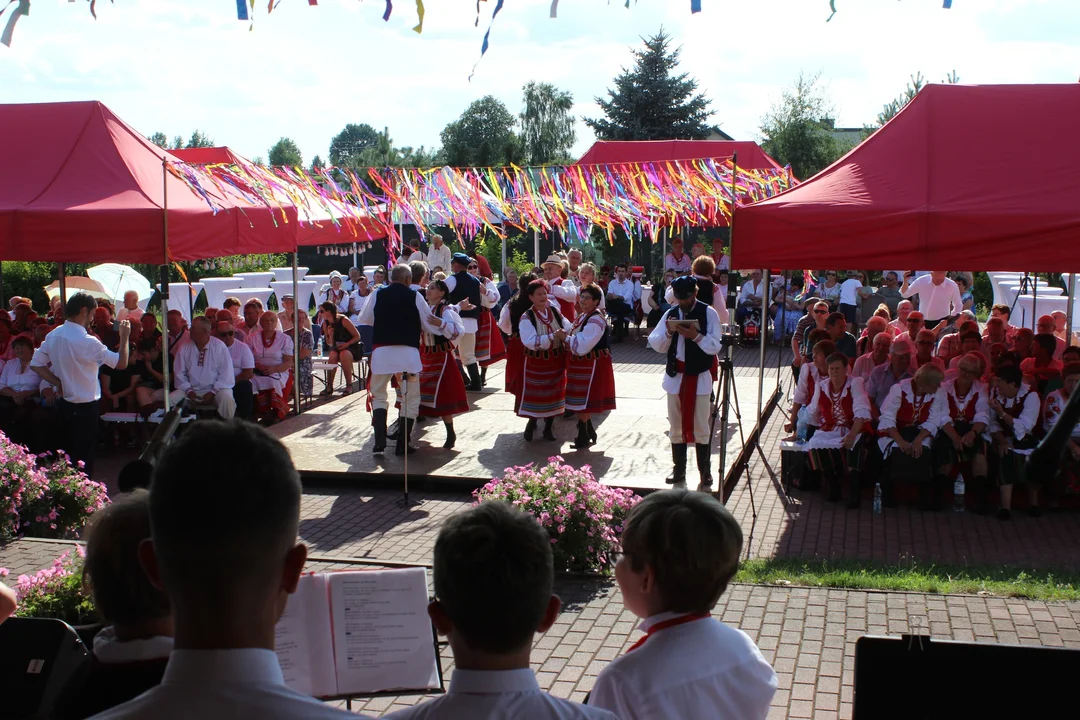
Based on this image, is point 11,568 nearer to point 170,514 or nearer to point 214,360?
point 214,360

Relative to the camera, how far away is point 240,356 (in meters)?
11.2

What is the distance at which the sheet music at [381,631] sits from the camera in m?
3.52

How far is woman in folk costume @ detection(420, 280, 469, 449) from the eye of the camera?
10688 mm

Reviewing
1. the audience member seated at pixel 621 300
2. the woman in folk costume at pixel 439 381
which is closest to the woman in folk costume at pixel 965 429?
the woman in folk costume at pixel 439 381

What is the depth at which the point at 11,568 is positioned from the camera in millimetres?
6914

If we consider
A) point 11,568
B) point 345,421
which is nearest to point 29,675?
point 11,568

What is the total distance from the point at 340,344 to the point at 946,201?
28.5 feet

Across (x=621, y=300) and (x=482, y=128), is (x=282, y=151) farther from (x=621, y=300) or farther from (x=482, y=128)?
(x=621, y=300)

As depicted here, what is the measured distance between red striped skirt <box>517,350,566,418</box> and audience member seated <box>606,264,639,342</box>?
33.1 feet

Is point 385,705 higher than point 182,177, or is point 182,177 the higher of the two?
point 182,177

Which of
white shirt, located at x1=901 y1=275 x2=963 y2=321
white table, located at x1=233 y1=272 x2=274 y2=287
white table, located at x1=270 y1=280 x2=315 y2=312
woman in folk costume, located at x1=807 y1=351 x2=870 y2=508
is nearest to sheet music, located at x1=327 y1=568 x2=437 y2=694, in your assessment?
woman in folk costume, located at x1=807 y1=351 x2=870 y2=508

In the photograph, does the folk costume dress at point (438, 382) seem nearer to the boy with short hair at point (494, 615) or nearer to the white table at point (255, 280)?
Result: the boy with short hair at point (494, 615)

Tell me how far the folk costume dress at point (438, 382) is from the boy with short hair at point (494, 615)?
8508 millimetres

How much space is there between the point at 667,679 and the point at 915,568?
16.3ft
